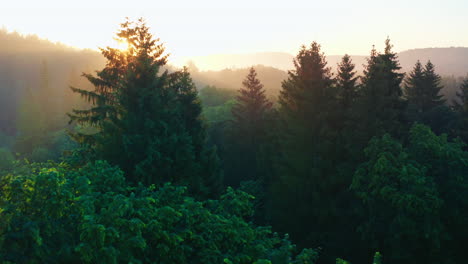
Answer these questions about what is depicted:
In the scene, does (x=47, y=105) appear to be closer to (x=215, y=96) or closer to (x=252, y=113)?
(x=215, y=96)

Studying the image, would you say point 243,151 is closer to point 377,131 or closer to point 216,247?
point 377,131

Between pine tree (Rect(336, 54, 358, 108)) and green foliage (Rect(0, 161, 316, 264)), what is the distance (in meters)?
15.4

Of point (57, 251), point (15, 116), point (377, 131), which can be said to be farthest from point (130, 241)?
point (15, 116)

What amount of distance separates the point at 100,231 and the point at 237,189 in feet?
20.6

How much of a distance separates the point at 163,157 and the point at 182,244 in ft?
22.9

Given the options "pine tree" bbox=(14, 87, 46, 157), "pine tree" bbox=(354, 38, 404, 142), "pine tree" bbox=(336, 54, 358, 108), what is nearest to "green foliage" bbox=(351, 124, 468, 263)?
"pine tree" bbox=(354, 38, 404, 142)

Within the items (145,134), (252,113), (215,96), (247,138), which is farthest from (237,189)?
(215,96)

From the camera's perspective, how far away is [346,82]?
81.5 feet

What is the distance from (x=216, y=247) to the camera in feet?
31.7

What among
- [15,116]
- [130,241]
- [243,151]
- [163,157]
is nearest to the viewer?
[130,241]

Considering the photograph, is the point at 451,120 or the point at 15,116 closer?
the point at 451,120

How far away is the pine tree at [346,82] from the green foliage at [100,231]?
50.5ft

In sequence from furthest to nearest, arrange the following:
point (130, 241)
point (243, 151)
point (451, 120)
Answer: point (243, 151) → point (451, 120) → point (130, 241)

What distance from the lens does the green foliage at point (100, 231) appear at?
7516 mm
